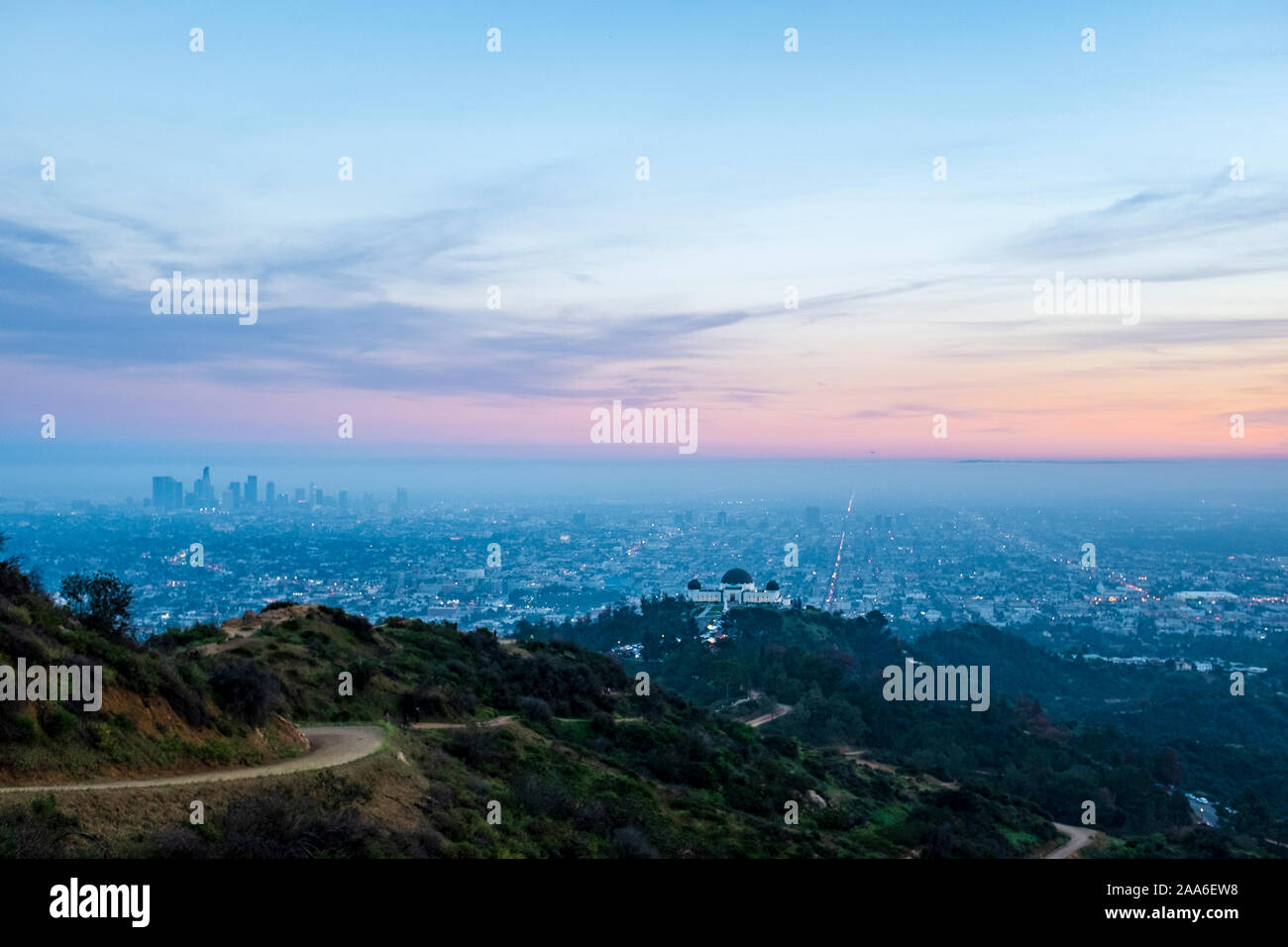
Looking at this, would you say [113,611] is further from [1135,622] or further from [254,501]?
[254,501]

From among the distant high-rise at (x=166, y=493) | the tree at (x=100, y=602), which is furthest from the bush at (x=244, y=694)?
the distant high-rise at (x=166, y=493)

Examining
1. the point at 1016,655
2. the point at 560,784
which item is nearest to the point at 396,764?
the point at 560,784

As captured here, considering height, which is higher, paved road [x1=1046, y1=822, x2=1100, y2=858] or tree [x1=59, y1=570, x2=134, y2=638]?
tree [x1=59, y1=570, x2=134, y2=638]

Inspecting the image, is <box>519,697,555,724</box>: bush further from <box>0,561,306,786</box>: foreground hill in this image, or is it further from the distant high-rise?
the distant high-rise

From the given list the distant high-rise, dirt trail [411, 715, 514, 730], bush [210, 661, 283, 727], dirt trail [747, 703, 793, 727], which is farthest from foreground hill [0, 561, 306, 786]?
the distant high-rise

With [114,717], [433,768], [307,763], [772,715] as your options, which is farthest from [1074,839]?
[114,717]

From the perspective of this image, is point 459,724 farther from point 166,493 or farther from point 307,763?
point 166,493
